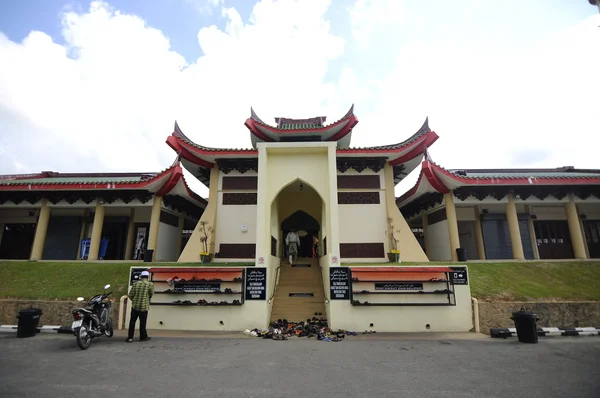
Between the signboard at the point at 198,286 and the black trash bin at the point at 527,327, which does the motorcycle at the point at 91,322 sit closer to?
the signboard at the point at 198,286

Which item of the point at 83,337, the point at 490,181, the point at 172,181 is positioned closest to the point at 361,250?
the point at 490,181

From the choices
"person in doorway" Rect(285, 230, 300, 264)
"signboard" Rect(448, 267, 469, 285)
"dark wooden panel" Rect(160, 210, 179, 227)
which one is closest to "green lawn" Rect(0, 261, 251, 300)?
"person in doorway" Rect(285, 230, 300, 264)

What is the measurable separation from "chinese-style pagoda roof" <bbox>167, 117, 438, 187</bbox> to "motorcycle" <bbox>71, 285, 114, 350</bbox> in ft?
25.5

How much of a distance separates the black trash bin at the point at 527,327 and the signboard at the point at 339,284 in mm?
4193

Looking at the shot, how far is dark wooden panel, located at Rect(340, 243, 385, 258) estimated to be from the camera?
1288 centimetres

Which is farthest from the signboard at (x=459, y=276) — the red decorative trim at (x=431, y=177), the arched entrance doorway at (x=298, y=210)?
the arched entrance doorway at (x=298, y=210)

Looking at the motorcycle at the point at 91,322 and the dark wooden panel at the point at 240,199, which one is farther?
the dark wooden panel at the point at 240,199

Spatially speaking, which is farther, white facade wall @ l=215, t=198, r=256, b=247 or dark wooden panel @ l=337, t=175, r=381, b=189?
dark wooden panel @ l=337, t=175, r=381, b=189

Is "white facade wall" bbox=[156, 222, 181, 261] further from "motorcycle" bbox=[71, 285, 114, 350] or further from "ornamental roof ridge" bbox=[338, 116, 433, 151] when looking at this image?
"ornamental roof ridge" bbox=[338, 116, 433, 151]

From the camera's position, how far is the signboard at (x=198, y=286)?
8766mm

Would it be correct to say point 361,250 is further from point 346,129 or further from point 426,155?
point 346,129

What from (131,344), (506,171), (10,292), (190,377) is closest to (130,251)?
(10,292)

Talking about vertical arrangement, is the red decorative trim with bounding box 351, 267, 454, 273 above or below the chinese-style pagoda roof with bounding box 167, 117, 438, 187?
below

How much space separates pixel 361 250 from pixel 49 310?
36.5 ft
